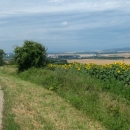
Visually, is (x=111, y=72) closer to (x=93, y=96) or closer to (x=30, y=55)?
(x=93, y=96)

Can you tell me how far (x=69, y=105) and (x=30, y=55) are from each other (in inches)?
412

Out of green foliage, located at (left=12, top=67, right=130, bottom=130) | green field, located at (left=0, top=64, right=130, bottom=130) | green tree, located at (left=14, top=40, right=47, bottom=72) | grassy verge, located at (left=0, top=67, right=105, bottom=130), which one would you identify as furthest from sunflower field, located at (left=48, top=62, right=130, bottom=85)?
green tree, located at (left=14, top=40, right=47, bottom=72)

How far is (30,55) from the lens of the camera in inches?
794

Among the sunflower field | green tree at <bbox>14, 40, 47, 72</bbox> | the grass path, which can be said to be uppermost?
green tree at <bbox>14, 40, 47, 72</bbox>

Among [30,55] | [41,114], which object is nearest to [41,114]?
[41,114]

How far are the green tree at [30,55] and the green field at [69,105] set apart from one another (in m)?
6.11

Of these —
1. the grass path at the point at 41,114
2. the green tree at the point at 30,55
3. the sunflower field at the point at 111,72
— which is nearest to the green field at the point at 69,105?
the grass path at the point at 41,114

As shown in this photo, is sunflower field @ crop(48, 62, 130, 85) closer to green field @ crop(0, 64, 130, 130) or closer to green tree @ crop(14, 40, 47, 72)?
green field @ crop(0, 64, 130, 130)

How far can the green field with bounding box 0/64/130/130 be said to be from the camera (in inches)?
313

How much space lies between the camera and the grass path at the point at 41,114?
25.1ft

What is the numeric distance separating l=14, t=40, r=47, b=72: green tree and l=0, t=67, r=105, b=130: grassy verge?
8291 millimetres

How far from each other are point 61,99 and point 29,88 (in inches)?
92.9

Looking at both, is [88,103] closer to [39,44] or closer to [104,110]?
[104,110]

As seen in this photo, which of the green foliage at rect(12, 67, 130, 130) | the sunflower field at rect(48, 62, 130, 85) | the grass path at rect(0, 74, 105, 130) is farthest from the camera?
the sunflower field at rect(48, 62, 130, 85)
